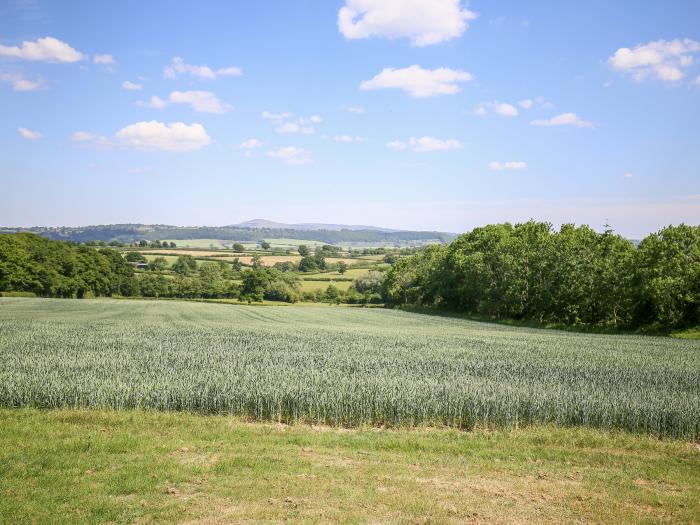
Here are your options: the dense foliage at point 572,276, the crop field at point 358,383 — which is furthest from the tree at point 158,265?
the crop field at point 358,383

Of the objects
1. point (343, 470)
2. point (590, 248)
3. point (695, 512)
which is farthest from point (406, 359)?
point (590, 248)

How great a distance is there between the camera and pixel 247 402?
14.3 m

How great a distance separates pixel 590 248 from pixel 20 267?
87.7 m

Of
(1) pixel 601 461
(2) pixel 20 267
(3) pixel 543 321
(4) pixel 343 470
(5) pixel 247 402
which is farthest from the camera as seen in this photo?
(2) pixel 20 267

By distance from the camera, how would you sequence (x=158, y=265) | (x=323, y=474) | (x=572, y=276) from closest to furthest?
(x=323, y=474), (x=572, y=276), (x=158, y=265)

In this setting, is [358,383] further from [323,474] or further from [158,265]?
[158,265]

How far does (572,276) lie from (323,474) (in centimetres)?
5110

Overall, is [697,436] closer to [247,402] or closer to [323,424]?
[323,424]

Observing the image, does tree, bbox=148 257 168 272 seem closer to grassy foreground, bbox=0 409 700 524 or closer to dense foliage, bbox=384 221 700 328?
dense foliage, bbox=384 221 700 328

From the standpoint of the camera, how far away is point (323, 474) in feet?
31.0

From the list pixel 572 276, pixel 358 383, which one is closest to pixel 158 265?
pixel 572 276

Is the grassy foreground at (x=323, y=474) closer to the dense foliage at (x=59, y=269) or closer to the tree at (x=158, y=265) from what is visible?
the dense foliage at (x=59, y=269)

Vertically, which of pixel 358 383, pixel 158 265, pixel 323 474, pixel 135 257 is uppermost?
pixel 323 474

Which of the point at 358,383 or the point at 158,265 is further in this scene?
the point at 158,265
